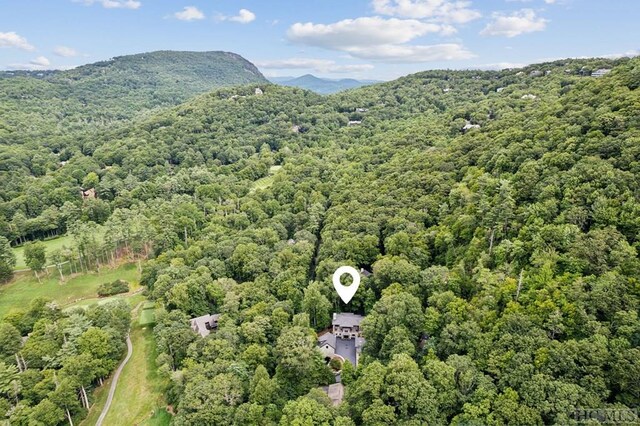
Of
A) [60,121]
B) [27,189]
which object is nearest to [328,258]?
[27,189]

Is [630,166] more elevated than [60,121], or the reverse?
[60,121]

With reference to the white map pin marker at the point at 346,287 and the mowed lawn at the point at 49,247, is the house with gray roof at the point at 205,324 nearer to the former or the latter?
the white map pin marker at the point at 346,287

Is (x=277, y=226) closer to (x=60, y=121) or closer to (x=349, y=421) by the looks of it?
(x=349, y=421)

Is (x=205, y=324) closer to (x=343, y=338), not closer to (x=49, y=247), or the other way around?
(x=343, y=338)

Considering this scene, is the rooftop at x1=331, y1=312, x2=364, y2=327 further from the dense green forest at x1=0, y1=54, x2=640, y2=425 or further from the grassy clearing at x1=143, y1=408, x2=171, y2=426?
the grassy clearing at x1=143, y1=408, x2=171, y2=426

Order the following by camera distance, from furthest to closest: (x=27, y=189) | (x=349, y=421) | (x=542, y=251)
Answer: (x=27, y=189), (x=542, y=251), (x=349, y=421)

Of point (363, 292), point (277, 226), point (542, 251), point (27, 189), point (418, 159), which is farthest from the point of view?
point (27, 189)

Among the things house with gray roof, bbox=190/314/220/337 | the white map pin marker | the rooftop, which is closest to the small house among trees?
house with gray roof, bbox=190/314/220/337
